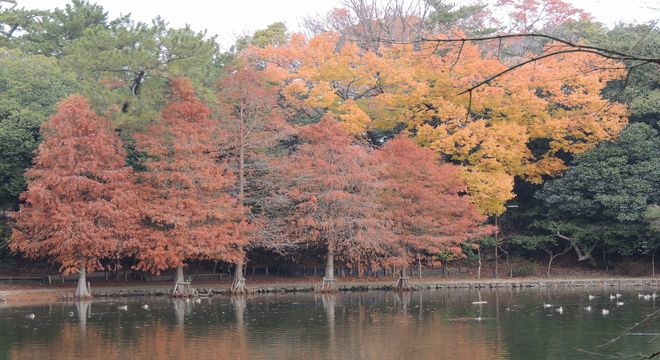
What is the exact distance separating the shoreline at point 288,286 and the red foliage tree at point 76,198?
153cm

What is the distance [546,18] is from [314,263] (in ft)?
72.1

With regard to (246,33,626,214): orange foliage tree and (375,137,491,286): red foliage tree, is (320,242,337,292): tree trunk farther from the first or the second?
(246,33,626,214): orange foliage tree

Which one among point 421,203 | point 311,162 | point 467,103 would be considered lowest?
point 421,203

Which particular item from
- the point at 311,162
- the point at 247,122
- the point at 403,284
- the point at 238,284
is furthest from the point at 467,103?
the point at 238,284

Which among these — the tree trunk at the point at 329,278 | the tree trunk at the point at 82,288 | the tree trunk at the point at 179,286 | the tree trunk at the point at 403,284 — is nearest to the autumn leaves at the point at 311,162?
the tree trunk at the point at 329,278

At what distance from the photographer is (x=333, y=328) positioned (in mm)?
22312

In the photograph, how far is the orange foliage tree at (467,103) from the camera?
36750 mm

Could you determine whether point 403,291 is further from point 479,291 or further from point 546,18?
point 546,18

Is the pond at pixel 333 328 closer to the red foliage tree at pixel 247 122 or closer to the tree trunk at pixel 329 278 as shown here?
the tree trunk at pixel 329 278

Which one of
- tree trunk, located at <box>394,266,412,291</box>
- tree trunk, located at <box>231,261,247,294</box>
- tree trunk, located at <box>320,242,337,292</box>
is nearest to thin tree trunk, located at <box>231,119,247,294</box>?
tree trunk, located at <box>231,261,247,294</box>

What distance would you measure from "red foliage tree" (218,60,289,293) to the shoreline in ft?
6.44

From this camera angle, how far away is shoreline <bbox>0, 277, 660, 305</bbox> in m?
30.8

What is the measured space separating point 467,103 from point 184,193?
14.8 meters

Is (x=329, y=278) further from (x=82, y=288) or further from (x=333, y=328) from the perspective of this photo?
(x=333, y=328)
